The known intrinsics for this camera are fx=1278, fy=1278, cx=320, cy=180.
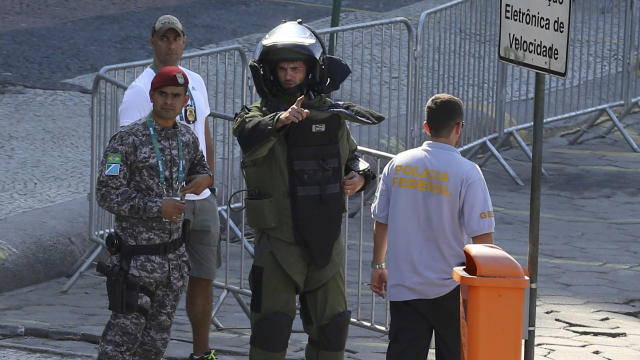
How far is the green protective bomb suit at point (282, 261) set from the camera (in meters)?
5.54

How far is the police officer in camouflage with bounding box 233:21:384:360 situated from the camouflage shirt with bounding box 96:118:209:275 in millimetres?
352

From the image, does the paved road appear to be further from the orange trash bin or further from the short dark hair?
the orange trash bin

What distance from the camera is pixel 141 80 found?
21.4 ft

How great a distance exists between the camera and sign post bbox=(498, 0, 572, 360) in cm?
524

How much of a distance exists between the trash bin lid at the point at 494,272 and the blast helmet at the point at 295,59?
56.4 inches

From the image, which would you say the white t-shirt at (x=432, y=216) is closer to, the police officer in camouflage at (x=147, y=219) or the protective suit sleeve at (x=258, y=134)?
the protective suit sleeve at (x=258, y=134)

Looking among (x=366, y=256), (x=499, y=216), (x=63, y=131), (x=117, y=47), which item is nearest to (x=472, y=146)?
(x=499, y=216)

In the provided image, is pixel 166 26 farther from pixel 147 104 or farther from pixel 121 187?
pixel 121 187

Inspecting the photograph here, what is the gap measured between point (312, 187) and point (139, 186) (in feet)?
2.57

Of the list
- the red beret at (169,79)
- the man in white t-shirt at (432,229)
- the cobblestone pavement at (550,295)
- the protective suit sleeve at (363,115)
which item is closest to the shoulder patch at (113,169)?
the red beret at (169,79)

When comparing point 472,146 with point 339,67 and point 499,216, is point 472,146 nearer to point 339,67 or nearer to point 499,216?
point 499,216

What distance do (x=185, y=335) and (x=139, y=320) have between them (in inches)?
58.7

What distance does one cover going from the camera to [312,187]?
5.56 meters

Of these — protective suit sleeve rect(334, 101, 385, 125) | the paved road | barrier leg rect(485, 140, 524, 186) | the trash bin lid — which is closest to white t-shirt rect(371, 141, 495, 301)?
protective suit sleeve rect(334, 101, 385, 125)
